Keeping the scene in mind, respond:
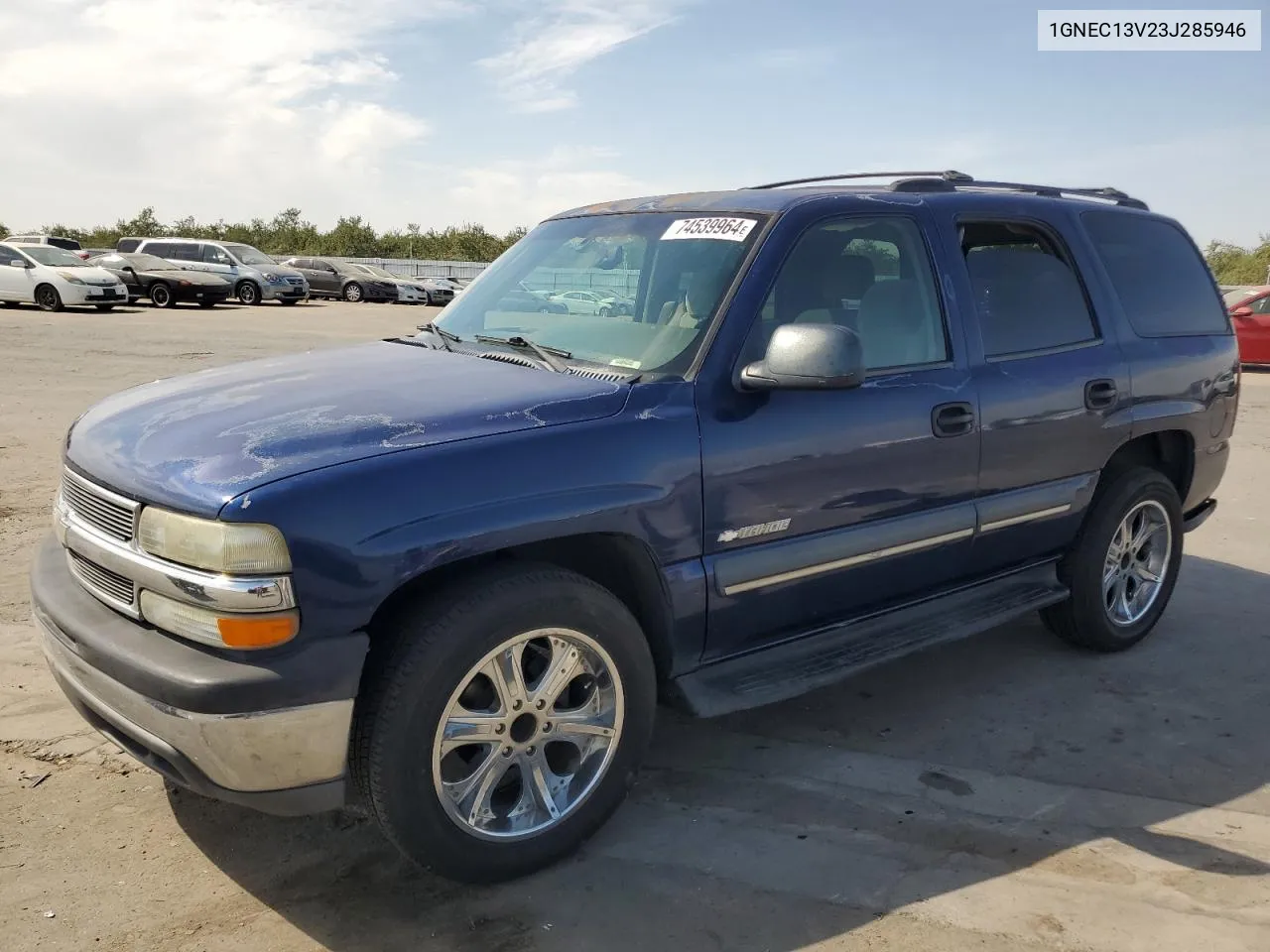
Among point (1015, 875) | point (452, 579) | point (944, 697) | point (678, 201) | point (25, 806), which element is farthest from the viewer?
point (944, 697)

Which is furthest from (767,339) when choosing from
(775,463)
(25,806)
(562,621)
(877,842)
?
(25,806)

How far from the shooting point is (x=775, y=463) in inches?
126

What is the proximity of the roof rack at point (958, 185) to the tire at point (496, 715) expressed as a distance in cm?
217

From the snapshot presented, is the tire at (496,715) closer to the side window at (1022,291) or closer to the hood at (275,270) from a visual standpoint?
the side window at (1022,291)

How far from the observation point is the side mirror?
3020mm

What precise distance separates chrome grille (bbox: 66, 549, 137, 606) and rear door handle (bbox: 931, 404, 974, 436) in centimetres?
258

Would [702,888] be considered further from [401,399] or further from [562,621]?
[401,399]

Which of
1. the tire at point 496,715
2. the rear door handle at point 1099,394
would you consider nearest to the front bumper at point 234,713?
the tire at point 496,715

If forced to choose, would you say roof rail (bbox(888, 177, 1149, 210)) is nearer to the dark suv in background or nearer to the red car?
the red car

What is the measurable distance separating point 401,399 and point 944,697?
2565mm

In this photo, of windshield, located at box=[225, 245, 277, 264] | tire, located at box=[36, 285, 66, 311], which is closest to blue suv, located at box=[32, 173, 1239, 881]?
tire, located at box=[36, 285, 66, 311]

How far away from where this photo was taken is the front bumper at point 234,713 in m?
2.40

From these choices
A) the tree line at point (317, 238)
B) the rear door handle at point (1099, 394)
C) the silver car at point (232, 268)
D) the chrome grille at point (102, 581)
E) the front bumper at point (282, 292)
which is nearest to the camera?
the chrome grille at point (102, 581)

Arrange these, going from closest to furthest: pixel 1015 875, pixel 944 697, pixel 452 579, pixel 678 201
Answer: pixel 452 579 → pixel 1015 875 → pixel 678 201 → pixel 944 697
